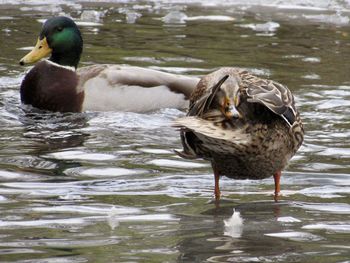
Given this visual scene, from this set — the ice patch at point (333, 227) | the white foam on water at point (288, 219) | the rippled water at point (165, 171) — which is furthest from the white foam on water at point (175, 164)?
the ice patch at point (333, 227)

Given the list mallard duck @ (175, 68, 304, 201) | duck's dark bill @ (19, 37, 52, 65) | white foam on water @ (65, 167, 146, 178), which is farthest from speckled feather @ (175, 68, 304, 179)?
duck's dark bill @ (19, 37, 52, 65)

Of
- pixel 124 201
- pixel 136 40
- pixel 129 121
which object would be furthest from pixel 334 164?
pixel 136 40

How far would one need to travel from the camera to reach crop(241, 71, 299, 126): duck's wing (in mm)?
5672

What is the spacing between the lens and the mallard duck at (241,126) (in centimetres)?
566

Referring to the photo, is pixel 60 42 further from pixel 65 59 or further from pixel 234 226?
pixel 234 226

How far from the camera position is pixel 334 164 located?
297 inches

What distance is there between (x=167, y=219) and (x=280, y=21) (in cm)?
1060

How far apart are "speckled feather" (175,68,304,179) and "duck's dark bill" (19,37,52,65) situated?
16.0 feet

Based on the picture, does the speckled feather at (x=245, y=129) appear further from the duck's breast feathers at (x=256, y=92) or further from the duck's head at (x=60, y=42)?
the duck's head at (x=60, y=42)

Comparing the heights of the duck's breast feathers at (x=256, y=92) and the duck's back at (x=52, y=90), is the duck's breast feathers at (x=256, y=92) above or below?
above

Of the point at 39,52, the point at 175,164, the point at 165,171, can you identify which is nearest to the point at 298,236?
the point at 165,171

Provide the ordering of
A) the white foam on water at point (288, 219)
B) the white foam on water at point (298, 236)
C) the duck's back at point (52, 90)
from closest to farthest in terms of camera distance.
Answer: the white foam on water at point (298, 236)
the white foam on water at point (288, 219)
the duck's back at point (52, 90)

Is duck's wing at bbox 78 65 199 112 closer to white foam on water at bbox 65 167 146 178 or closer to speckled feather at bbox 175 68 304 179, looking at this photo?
white foam on water at bbox 65 167 146 178

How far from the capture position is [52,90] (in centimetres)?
1066
